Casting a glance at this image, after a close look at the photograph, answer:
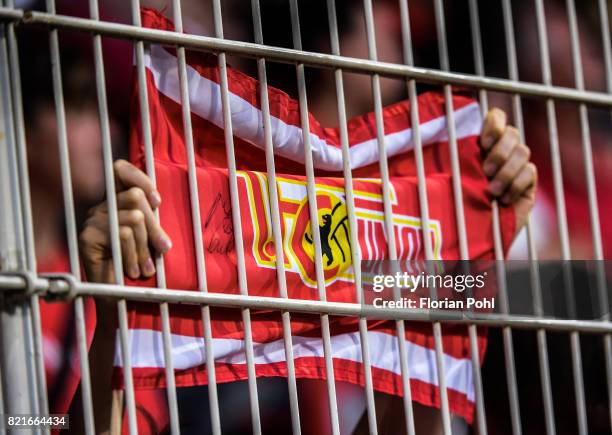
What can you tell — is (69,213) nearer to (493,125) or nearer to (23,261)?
(23,261)

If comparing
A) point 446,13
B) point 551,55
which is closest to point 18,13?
point 446,13

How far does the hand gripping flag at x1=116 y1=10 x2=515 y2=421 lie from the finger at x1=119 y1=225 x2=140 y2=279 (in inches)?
1.2

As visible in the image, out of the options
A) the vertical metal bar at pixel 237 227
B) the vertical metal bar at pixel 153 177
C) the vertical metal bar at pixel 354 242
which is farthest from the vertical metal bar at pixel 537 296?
the vertical metal bar at pixel 153 177

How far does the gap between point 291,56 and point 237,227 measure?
8.8 inches

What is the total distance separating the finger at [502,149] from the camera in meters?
1.55

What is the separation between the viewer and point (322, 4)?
174cm

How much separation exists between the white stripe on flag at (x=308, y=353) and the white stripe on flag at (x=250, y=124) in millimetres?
243

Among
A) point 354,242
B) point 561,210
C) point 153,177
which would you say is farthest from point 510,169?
point 153,177

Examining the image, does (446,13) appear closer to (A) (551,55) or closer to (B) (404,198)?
(A) (551,55)

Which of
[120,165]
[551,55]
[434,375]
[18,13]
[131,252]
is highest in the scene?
[551,55]

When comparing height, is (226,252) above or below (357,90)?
below

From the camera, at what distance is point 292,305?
1.24 m

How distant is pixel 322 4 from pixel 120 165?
2.09ft

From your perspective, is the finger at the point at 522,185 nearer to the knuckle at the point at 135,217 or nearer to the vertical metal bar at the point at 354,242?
the vertical metal bar at the point at 354,242
